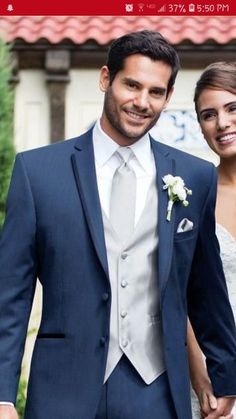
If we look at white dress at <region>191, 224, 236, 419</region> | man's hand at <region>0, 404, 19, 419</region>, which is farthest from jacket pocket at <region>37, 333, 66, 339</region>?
white dress at <region>191, 224, 236, 419</region>

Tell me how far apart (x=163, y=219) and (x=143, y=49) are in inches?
23.4

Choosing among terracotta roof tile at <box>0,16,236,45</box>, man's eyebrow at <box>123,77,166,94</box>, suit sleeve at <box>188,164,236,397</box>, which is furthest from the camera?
terracotta roof tile at <box>0,16,236,45</box>

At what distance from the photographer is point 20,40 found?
13.1m

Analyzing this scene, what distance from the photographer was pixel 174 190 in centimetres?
439

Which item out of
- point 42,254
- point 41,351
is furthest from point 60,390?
point 42,254

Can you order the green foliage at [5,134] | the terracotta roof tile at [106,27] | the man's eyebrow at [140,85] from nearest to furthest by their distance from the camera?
1. the man's eyebrow at [140,85]
2. the green foliage at [5,134]
3. the terracotta roof tile at [106,27]

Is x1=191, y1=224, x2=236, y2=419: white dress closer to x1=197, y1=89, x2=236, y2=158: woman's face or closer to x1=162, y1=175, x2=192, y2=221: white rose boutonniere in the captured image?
x1=197, y1=89, x2=236, y2=158: woman's face

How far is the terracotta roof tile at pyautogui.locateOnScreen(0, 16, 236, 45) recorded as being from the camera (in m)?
13.1

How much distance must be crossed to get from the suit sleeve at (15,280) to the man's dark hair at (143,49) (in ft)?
1.78

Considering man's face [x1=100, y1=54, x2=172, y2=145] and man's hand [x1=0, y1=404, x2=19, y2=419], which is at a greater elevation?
man's face [x1=100, y1=54, x2=172, y2=145]

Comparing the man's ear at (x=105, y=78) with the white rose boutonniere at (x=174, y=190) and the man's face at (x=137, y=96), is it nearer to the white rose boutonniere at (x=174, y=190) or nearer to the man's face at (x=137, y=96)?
the man's face at (x=137, y=96)
